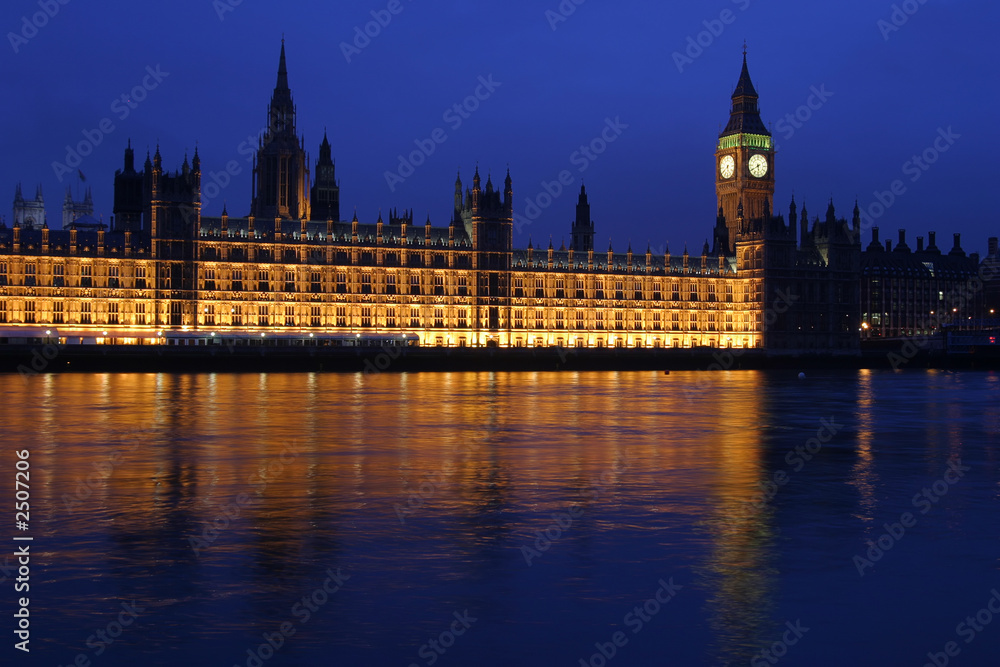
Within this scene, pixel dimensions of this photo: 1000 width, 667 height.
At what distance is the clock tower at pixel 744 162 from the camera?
175m

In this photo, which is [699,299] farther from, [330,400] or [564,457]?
[564,457]

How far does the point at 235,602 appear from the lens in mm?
15156

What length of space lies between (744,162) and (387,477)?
514ft

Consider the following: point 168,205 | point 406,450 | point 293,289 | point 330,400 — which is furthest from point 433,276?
point 406,450
